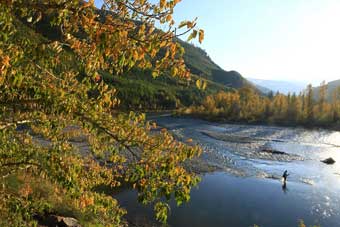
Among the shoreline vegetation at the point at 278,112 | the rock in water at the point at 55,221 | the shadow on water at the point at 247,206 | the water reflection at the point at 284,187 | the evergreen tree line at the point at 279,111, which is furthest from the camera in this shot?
the evergreen tree line at the point at 279,111

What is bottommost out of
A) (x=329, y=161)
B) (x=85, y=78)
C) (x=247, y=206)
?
(x=247, y=206)

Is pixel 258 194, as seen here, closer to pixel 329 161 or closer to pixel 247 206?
pixel 247 206

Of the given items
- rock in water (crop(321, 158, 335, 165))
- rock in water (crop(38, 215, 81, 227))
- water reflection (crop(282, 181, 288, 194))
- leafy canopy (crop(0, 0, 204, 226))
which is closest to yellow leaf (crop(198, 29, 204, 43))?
leafy canopy (crop(0, 0, 204, 226))

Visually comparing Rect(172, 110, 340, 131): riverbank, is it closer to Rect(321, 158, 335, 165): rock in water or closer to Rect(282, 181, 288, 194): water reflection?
Rect(321, 158, 335, 165): rock in water

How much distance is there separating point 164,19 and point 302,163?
4722 centimetres

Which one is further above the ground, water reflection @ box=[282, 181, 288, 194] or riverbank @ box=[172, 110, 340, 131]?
riverbank @ box=[172, 110, 340, 131]

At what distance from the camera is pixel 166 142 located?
19.7 ft

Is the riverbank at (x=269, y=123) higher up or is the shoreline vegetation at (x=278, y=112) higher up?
the shoreline vegetation at (x=278, y=112)

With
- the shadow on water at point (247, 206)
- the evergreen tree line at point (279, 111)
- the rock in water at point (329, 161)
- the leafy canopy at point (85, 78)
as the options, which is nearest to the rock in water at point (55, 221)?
the shadow on water at point (247, 206)

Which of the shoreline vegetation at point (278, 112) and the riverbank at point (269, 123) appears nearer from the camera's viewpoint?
the riverbank at point (269, 123)

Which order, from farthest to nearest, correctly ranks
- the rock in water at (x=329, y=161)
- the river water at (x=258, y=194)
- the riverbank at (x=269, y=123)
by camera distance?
the riverbank at (x=269, y=123) < the rock in water at (x=329, y=161) < the river water at (x=258, y=194)

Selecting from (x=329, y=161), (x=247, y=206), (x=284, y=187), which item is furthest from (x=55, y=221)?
(x=329, y=161)

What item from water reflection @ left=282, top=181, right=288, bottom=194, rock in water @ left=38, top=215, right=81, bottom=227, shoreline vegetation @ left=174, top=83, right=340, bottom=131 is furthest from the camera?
shoreline vegetation @ left=174, top=83, right=340, bottom=131

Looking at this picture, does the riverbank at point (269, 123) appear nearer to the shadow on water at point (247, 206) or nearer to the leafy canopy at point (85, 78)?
the shadow on water at point (247, 206)
